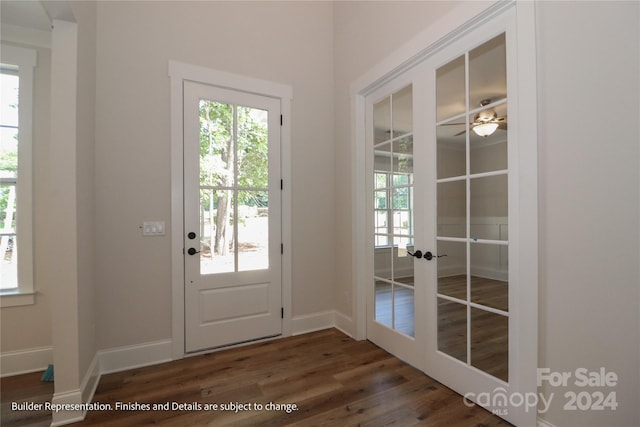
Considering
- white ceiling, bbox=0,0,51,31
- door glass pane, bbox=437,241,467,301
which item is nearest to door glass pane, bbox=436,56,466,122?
door glass pane, bbox=437,241,467,301

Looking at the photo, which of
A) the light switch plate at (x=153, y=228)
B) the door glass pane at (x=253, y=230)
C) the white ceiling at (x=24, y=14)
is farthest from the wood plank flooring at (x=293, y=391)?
the white ceiling at (x=24, y=14)

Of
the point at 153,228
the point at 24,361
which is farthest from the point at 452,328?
the point at 24,361

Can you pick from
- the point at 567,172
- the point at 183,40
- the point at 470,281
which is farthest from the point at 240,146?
the point at 567,172

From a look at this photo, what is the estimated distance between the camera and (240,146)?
280 cm

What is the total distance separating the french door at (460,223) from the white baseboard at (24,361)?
9.36 feet

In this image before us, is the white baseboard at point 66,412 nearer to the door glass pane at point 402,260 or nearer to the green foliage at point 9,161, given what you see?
the green foliage at point 9,161

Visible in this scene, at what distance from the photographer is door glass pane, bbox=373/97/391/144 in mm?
2590

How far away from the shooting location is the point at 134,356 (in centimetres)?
235

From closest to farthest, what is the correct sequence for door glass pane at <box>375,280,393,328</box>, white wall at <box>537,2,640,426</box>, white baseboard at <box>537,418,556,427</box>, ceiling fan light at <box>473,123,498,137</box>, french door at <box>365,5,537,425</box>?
1. white wall at <box>537,2,640,426</box>
2. white baseboard at <box>537,418,556,427</box>
3. french door at <box>365,5,537,425</box>
4. ceiling fan light at <box>473,123,498,137</box>
5. door glass pane at <box>375,280,393,328</box>

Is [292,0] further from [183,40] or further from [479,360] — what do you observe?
[479,360]

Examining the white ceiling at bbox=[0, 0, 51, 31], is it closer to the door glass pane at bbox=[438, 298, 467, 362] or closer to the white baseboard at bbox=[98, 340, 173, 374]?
the white baseboard at bbox=[98, 340, 173, 374]

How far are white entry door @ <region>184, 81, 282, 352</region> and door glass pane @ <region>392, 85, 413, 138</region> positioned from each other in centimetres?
119

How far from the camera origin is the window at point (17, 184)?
2.30 m

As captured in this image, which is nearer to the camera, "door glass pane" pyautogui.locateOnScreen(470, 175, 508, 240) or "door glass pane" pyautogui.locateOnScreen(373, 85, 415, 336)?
"door glass pane" pyautogui.locateOnScreen(470, 175, 508, 240)
